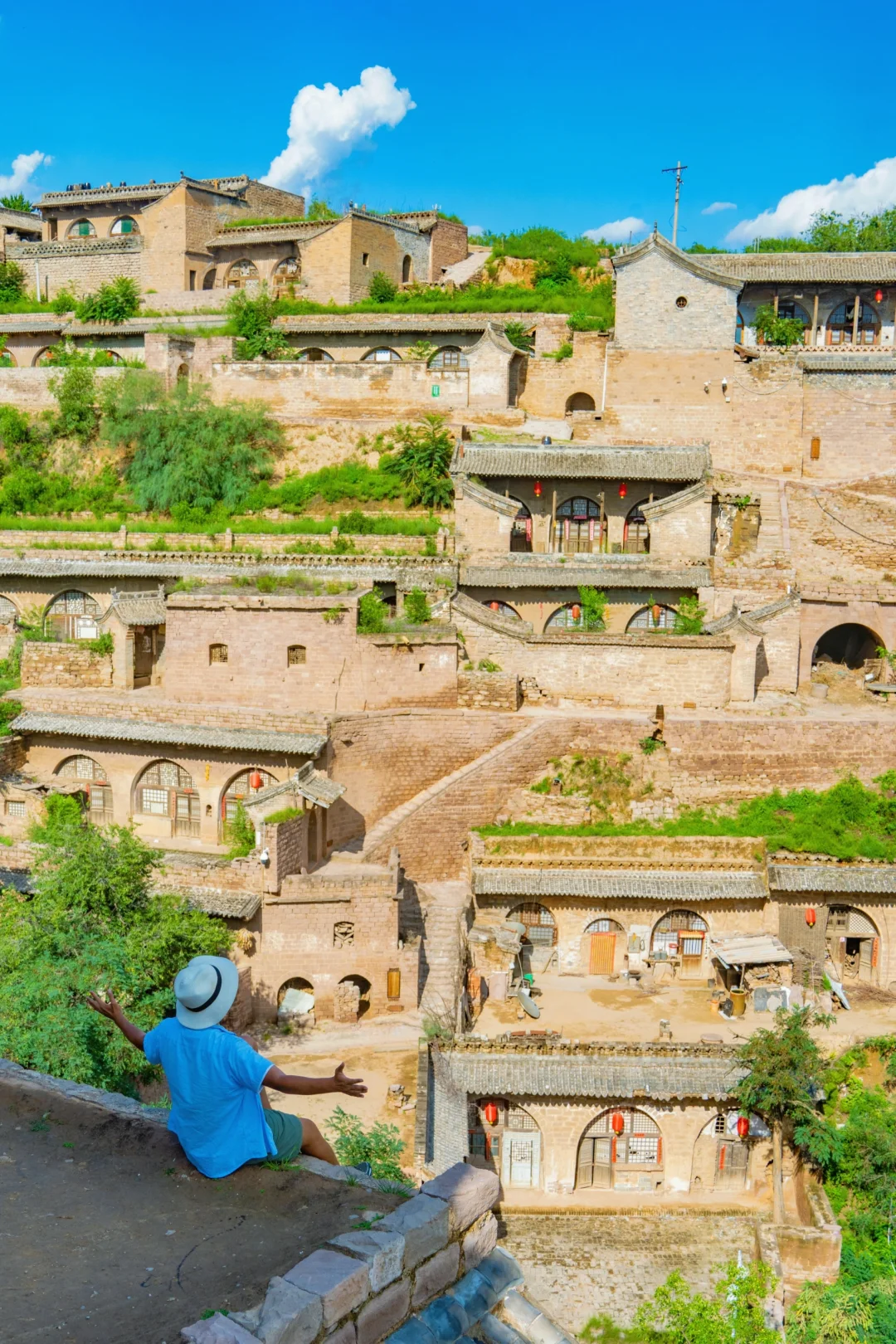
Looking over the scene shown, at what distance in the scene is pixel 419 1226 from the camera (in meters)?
5.15

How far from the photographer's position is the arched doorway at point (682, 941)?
70.3 feet

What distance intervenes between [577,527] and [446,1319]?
2598 centimetres

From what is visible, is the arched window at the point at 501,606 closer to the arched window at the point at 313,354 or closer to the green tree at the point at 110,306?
the arched window at the point at 313,354

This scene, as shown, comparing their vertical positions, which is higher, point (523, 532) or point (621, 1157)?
point (523, 532)

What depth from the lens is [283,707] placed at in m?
22.4

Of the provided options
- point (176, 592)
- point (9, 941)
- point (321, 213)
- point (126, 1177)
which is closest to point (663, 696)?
point (176, 592)

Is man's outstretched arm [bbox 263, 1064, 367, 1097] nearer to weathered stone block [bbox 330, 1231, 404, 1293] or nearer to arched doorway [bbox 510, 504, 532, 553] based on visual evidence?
weathered stone block [bbox 330, 1231, 404, 1293]

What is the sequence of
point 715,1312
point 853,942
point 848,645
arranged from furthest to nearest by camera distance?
point 848,645
point 853,942
point 715,1312

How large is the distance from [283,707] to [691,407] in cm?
1645

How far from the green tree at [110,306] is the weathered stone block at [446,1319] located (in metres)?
36.9

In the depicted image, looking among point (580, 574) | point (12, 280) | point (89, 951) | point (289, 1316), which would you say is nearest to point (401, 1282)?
point (289, 1316)

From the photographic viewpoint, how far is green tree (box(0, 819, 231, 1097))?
42.8 feet

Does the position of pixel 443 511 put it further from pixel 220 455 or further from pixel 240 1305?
pixel 240 1305

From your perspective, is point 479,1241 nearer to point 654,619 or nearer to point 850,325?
point 654,619
